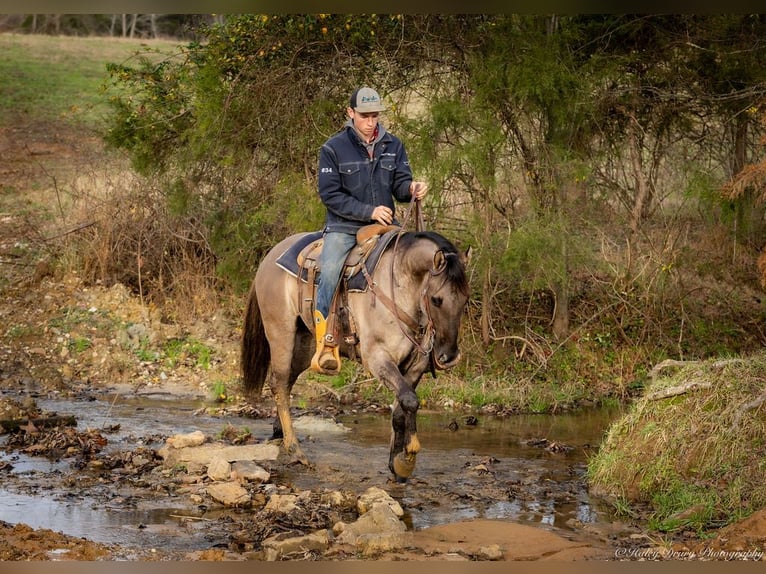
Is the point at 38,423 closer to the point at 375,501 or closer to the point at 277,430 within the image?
the point at 277,430

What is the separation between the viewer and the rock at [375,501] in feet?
27.6

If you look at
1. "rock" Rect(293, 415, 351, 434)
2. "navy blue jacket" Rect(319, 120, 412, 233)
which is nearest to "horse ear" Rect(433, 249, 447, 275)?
"navy blue jacket" Rect(319, 120, 412, 233)

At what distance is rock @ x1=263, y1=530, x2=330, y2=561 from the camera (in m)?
7.31

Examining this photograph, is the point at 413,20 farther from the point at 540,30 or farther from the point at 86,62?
the point at 86,62

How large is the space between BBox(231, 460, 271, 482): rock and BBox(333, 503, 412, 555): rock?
170 centimetres

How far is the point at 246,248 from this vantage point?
604 inches

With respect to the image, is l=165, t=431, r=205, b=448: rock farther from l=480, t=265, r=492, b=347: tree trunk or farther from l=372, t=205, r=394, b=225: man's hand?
l=480, t=265, r=492, b=347: tree trunk

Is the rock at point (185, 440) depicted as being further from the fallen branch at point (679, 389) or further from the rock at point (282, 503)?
the fallen branch at point (679, 389)

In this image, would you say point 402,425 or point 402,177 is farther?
point 402,177

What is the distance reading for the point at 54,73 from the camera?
31.3 m

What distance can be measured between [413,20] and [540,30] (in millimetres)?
1707

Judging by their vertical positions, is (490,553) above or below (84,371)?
above

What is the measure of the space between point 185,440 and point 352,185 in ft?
9.97

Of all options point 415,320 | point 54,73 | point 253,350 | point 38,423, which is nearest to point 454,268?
point 415,320
